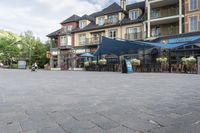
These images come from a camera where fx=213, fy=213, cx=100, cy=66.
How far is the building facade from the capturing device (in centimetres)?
2353

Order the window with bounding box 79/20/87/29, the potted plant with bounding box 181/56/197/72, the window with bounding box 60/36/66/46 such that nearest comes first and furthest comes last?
the potted plant with bounding box 181/56/197/72 < the window with bounding box 79/20/87/29 < the window with bounding box 60/36/66/46

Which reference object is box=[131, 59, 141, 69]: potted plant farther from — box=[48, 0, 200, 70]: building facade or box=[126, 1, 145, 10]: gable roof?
box=[126, 1, 145, 10]: gable roof

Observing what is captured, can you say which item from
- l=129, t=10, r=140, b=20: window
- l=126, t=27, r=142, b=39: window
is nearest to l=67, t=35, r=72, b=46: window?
l=126, t=27, r=142, b=39: window

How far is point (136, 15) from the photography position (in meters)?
29.6

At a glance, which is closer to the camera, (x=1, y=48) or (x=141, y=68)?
A: (x=141, y=68)

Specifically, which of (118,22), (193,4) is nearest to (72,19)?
(118,22)

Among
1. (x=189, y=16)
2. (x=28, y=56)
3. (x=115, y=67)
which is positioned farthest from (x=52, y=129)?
(x=28, y=56)

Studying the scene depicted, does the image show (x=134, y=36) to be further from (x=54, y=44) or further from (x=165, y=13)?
(x=54, y=44)

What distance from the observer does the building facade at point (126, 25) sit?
23531 millimetres

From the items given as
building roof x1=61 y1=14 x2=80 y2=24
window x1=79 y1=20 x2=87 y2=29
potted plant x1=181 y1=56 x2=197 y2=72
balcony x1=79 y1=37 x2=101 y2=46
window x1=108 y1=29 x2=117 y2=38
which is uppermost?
building roof x1=61 y1=14 x2=80 y2=24

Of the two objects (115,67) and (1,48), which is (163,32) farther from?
(1,48)

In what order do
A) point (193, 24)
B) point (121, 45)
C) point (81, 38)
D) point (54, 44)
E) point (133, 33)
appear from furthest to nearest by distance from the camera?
point (54, 44) → point (81, 38) → point (133, 33) → point (193, 24) → point (121, 45)

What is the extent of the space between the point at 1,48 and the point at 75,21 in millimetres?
22159

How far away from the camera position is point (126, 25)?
29.6m
